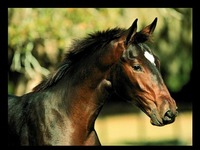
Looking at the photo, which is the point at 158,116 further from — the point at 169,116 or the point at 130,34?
the point at 130,34

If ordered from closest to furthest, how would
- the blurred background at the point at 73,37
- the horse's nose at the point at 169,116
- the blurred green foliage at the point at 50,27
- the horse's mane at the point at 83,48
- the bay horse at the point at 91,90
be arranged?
the horse's nose at the point at 169,116 < the bay horse at the point at 91,90 < the horse's mane at the point at 83,48 < the blurred green foliage at the point at 50,27 < the blurred background at the point at 73,37

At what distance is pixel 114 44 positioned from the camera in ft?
17.1

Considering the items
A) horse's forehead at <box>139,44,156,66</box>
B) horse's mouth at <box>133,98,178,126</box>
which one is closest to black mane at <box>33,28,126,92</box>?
horse's forehead at <box>139,44,156,66</box>

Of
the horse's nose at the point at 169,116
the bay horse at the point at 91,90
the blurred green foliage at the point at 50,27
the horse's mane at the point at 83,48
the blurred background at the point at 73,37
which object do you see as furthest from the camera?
the blurred background at the point at 73,37

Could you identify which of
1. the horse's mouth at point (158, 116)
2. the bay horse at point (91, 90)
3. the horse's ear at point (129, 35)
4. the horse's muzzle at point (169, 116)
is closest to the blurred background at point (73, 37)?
the bay horse at point (91, 90)

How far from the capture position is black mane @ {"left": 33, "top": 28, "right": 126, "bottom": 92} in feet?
17.7

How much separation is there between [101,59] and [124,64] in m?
0.25

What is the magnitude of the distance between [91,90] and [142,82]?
1.71 feet

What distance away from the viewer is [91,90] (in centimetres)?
532

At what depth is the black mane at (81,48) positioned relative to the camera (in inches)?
213

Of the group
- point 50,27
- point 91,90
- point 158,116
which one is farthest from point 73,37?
point 158,116

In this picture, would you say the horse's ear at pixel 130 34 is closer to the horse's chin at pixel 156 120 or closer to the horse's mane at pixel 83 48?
the horse's mane at pixel 83 48

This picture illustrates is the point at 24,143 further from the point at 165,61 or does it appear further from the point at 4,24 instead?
the point at 165,61

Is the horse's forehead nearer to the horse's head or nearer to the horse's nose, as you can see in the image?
the horse's head
